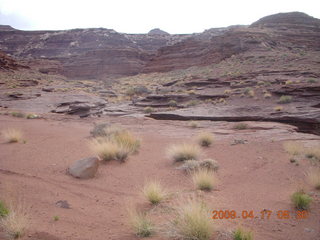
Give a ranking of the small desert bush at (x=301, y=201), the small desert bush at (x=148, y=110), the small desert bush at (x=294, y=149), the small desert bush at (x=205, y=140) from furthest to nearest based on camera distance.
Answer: the small desert bush at (x=148, y=110), the small desert bush at (x=205, y=140), the small desert bush at (x=294, y=149), the small desert bush at (x=301, y=201)

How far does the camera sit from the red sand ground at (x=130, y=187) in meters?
3.29

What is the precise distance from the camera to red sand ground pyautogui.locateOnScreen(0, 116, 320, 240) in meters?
3.29

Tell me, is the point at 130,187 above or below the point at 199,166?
below

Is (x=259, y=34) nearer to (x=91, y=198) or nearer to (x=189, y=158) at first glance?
(x=189, y=158)

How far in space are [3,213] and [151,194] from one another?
88.3 inches

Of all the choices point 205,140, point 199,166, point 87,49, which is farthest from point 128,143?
point 87,49

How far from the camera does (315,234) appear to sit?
322cm

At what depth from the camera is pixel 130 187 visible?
489 cm

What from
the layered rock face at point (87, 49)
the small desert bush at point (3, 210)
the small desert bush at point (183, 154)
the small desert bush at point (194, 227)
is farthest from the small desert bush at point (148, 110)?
the layered rock face at point (87, 49)

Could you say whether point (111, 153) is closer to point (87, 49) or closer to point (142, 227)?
point (142, 227)

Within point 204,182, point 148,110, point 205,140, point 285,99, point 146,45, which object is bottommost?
point 148,110

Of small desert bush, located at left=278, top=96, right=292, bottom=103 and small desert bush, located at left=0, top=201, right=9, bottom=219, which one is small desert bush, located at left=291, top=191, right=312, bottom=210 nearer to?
small desert bush, located at left=0, top=201, right=9, bottom=219

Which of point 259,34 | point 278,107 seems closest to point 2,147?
point 278,107

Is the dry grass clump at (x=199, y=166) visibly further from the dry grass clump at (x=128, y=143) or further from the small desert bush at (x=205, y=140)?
the small desert bush at (x=205, y=140)
